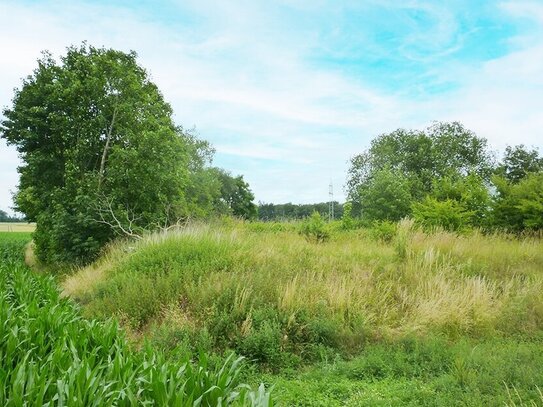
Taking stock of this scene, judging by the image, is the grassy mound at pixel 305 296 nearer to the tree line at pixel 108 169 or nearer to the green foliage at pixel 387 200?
the tree line at pixel 108 169

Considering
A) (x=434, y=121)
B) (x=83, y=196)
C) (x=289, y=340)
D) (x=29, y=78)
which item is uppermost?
(x=434, y=121)

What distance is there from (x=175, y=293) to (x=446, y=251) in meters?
6.73

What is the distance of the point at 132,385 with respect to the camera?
282 cm

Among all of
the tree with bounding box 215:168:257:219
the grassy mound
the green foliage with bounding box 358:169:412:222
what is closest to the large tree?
the green foliage with bounding box 358:169:412:222

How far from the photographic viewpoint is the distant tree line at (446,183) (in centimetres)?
1611

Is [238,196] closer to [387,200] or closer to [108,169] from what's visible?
[387,200]

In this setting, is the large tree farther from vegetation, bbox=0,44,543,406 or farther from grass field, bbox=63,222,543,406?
grass field, bbox=63,222,543,406

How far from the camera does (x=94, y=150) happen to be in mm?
17578

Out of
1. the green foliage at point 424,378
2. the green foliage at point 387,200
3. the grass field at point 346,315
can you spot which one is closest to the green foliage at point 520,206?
the grass field at point 346,315

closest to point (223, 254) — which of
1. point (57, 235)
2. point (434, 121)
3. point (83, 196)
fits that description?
point (83, 196)

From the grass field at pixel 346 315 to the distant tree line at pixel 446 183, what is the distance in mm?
6340

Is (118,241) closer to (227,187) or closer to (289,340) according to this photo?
(289,340)

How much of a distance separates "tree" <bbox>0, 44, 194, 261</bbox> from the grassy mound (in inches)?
221

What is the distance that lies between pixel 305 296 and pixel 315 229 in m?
8.51
